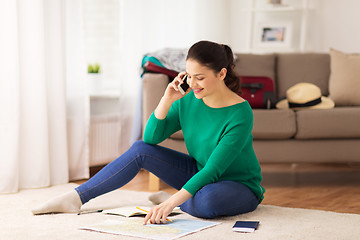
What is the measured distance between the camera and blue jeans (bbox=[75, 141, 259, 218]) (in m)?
1.98

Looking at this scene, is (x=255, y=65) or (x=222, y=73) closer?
(x=222, y=73)

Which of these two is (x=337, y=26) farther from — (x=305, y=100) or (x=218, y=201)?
(x=218, y=201)

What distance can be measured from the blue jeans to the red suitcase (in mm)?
992

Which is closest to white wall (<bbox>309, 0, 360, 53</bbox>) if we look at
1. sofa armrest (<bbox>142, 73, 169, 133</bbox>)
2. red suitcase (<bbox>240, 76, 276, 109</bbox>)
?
red suitcase (<bbox>240, 76, 276, 109</bbox>)

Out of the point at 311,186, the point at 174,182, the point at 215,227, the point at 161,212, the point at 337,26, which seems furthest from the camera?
the point at 337,26

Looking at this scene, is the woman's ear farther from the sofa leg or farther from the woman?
the sofa leg

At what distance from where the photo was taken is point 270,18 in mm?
4621

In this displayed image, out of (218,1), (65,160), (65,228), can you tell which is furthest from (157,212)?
(218,1)

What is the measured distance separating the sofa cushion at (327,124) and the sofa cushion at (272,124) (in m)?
0.06

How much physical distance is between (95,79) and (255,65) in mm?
1113

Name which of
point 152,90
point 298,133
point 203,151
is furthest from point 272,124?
point 203,151

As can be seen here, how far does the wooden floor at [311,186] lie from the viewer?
254cm

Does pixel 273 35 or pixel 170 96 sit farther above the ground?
pixel 273 35

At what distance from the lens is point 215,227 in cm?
190
